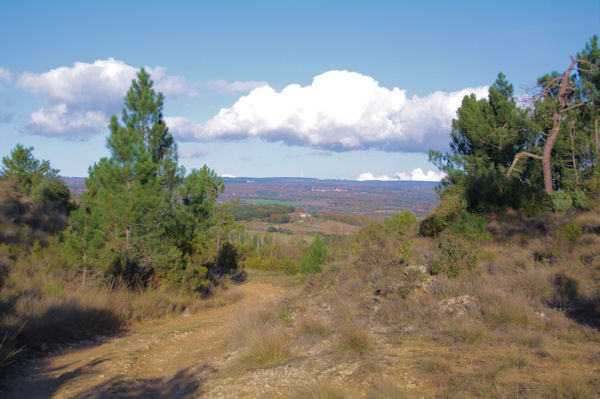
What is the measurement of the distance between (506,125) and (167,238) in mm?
15295

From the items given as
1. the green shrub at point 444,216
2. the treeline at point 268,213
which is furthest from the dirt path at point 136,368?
the treeline at point 268,213

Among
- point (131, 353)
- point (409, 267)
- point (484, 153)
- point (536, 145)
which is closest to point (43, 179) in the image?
point (131, 353)

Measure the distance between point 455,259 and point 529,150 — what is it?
11.6 m

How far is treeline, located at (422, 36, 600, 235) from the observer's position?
1359cm

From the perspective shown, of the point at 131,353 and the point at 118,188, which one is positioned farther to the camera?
the point at 118,188

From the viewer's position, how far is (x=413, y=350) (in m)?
5.12

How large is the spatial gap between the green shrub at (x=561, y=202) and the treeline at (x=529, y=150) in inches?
1.1

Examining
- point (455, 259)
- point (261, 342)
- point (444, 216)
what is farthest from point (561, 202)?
point (261, 342)

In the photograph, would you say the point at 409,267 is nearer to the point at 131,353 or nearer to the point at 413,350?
the point at 413,350

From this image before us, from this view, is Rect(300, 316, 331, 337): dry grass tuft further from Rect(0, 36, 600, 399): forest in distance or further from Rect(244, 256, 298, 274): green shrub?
Rect(244, 256, 298, 274): green shrub

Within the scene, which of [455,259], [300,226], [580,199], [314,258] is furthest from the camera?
[300,226]

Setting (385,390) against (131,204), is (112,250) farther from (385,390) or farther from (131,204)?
(385,390)

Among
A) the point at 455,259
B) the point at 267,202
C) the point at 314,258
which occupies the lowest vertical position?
the point at 314,258

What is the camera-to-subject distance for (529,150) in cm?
1728
